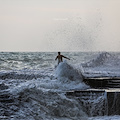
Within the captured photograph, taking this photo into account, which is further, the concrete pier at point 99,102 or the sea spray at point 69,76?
the sea spray at point 69,76

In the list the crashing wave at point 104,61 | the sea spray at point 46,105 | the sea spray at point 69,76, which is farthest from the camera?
the crashing wave at point 104,61

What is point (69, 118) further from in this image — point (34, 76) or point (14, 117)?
point (34, 76)

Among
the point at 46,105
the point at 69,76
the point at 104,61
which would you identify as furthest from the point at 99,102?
the point at 104,61

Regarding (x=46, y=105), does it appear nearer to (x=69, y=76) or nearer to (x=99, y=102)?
(x=99, y=102)

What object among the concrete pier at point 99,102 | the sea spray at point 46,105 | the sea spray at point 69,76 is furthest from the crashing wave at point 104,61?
the sea spray at point 46,105

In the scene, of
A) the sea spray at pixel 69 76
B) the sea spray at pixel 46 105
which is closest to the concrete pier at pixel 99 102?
the sea spray at pixel 46 105

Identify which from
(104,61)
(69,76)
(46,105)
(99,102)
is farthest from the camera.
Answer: (104,61)

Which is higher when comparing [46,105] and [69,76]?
[69,76]

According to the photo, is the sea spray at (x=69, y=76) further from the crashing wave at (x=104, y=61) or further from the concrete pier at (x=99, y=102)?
the crashing wave at (x=104, y=61)

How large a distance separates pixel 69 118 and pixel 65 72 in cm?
394

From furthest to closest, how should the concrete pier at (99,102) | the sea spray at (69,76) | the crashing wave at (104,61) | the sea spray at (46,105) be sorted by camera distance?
the crashing wave at (104,61), the sea spray at (69,76), the concrete pier at (99,102), the sea spray at (46,105)

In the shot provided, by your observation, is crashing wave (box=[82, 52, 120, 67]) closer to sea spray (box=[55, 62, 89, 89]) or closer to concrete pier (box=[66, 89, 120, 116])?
sea spray (box=[55, 62, 89, 89])

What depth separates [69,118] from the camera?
5289 mm

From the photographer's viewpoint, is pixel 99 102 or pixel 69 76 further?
pixel 69 76
